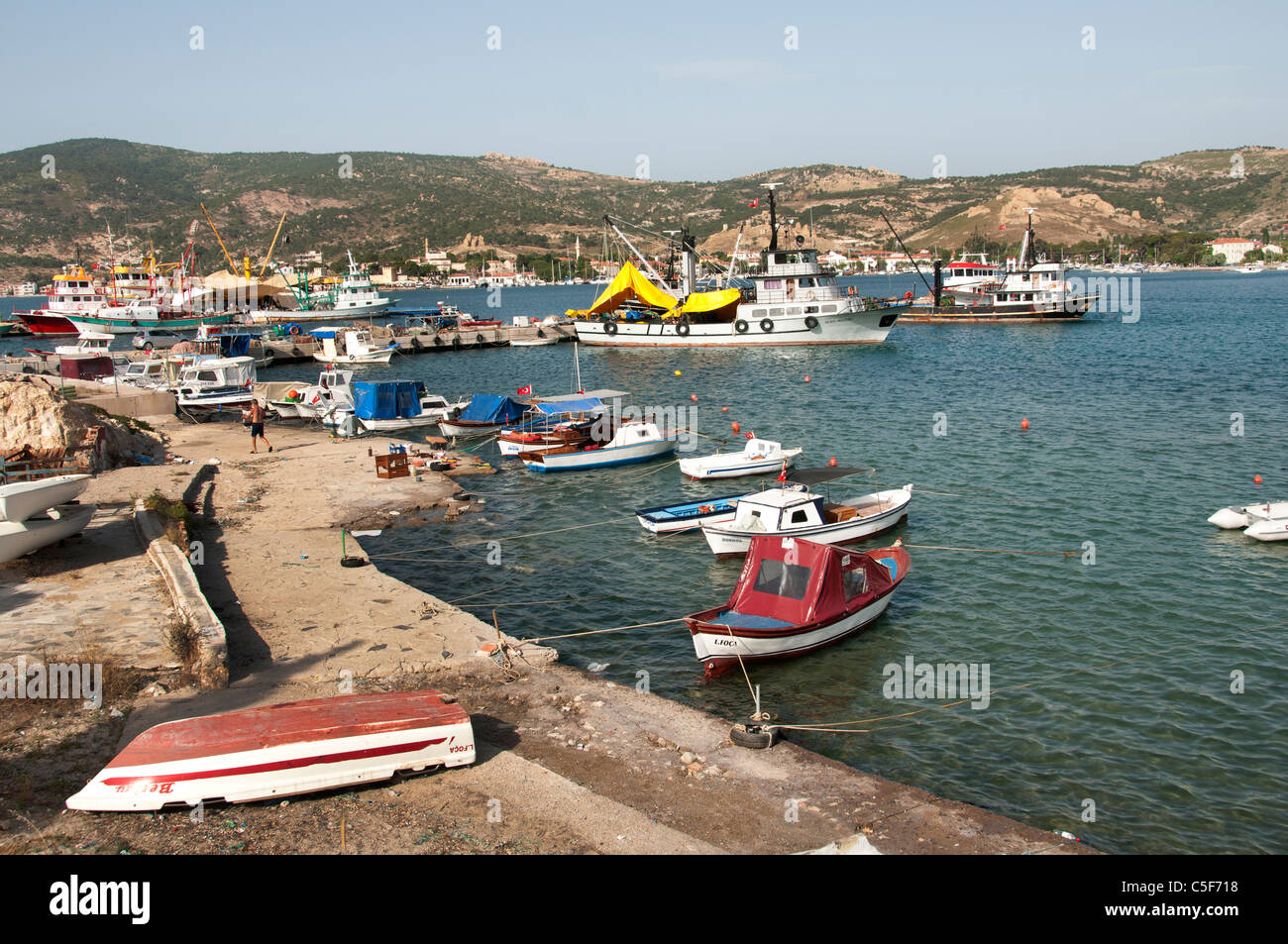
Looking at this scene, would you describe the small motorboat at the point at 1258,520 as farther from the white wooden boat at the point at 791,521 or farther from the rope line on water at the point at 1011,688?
the white wooden boat at the point at 791,521

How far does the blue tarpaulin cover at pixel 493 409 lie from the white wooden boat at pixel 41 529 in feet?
63.4

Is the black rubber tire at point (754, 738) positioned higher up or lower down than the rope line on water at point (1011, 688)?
higher up

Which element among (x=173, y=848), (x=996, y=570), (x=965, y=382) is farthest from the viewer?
(x=965, y=382)

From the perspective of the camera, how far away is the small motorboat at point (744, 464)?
91.6 ft

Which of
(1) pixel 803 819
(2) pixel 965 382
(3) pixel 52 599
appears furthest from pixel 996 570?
(2) pixel 965 382

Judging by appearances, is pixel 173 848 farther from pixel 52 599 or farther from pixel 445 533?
pixel 445 533

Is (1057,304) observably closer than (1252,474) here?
No

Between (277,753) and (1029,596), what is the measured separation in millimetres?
14763

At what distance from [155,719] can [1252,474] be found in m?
29.4

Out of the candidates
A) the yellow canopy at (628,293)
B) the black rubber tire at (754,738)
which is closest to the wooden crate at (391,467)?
the black rubber tire at (754,738)

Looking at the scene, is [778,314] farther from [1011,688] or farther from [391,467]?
[1011,688]

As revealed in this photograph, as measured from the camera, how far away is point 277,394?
1695 inches

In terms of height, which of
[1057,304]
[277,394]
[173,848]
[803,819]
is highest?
[1057,304]

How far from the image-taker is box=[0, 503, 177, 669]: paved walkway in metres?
12.2
